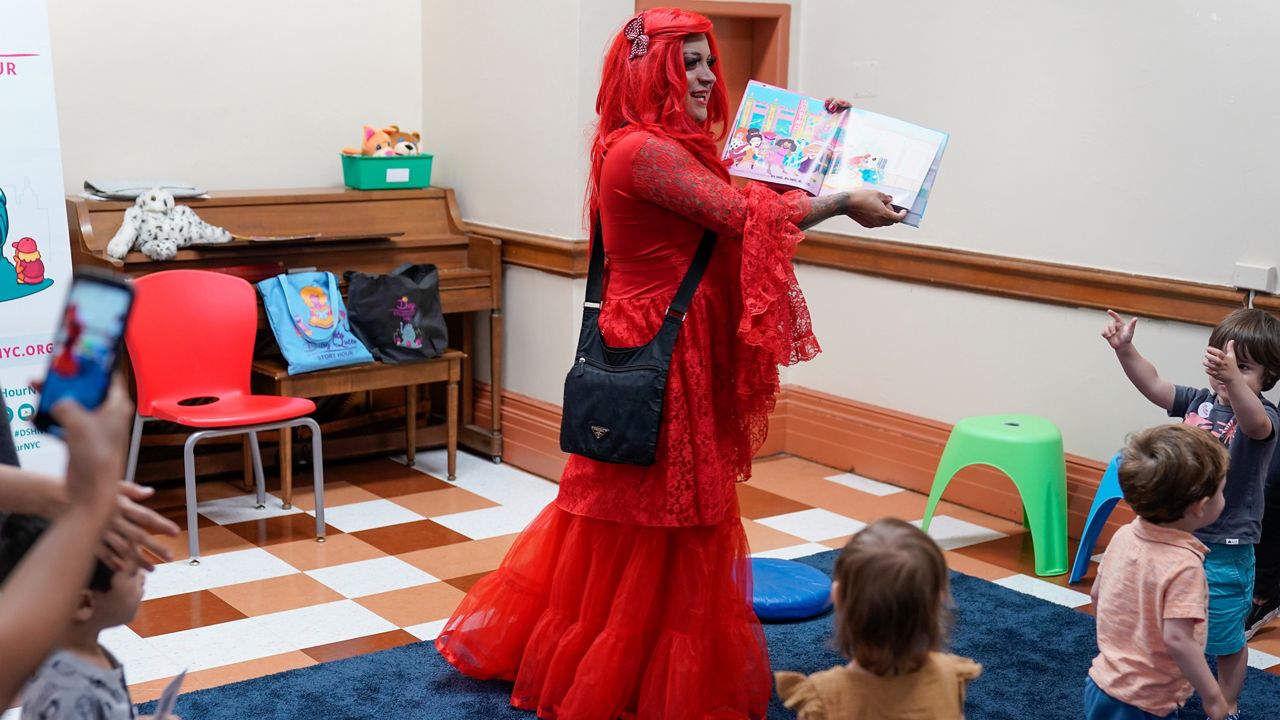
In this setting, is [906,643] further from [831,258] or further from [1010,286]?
[831,258]

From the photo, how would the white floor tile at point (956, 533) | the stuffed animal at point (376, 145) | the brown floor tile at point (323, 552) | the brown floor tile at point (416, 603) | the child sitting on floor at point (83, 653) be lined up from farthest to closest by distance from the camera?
the stuffed animal at point (376, 145) → the white floor tile at point (956, 533) → the brown floor tile at point (323, 552) → the brown floor tile at point (416, 603) → the child sitting on floor at point (83, 653)

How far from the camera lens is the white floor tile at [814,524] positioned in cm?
461

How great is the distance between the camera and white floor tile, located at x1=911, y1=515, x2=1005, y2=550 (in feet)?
15.0

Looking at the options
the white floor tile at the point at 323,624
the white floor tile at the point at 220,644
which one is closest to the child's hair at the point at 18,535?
the white floor tile at the point at 220,644

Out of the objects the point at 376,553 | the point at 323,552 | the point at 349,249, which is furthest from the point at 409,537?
the point at 349,249

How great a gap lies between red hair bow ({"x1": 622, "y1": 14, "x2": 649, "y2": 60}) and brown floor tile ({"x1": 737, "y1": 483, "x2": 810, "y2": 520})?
7.36 feet

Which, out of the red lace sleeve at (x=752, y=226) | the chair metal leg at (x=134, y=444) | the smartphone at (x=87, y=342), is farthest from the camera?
the chair metal leg at (x=134, y=444)

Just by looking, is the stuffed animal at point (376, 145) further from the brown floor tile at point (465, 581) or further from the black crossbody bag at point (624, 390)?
the black crossbody bag at point (624, 390)

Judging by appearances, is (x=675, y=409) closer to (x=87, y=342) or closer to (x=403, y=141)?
(x=87, y=342)

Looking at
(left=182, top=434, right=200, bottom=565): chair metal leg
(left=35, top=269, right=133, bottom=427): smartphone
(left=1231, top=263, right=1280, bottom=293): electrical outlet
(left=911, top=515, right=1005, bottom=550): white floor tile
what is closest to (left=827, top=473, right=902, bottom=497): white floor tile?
(left=911, top=515, right=1005, bottom=550): white floor tile

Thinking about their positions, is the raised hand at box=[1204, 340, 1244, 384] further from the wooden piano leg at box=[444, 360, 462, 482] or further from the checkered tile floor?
the wooden piano leg at box=[444, 360, 462, 482]

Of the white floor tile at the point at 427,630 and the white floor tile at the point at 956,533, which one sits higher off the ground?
the white floor tile at the point at 427,630

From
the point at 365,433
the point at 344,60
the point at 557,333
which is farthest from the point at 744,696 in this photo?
the point at 344,60

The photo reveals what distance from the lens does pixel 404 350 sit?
5.03 m
